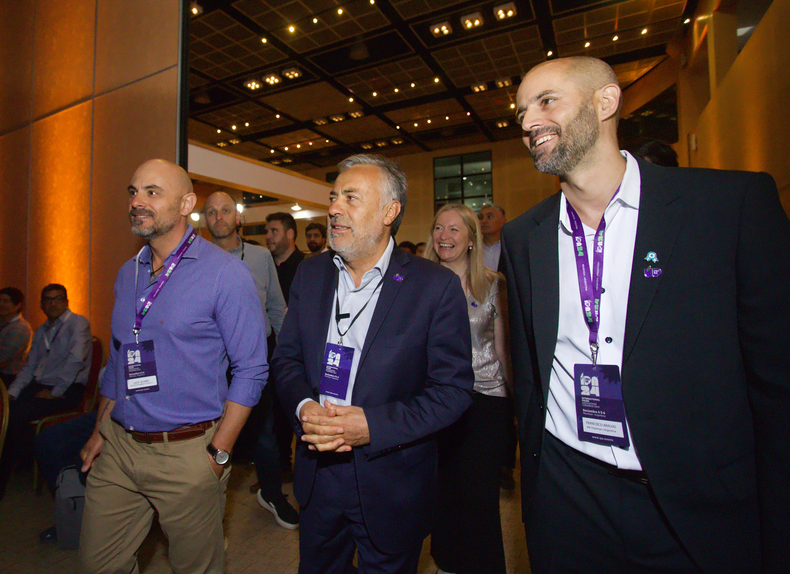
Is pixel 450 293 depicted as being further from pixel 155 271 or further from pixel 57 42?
pixel 57 42

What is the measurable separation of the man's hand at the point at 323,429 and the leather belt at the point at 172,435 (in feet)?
2.06

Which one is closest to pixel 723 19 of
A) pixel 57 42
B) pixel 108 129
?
pixel 108 129

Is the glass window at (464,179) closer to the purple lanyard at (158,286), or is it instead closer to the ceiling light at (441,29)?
the ceiling light at (441,29)

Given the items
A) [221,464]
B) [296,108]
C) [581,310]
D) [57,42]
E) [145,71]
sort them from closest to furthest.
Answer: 1. [581,310]
2. [221,464]
3. [145,71]
4. [57,42]
5. [296,108]

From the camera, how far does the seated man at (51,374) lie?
3281 mm

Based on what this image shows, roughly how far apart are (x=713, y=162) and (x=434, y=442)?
5.87 metres

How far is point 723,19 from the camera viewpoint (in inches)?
228

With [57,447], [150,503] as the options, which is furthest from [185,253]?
[57,447]

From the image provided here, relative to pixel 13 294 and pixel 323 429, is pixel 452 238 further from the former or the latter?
pixel 13 294

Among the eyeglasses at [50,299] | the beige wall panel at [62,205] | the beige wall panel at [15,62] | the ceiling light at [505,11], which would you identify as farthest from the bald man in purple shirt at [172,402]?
the ceiling light at [505,11]

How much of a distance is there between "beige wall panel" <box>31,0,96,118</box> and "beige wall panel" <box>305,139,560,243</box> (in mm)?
9914

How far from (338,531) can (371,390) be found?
0.50m

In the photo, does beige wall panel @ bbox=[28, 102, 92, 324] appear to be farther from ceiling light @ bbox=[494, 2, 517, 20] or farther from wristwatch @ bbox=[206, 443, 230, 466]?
ceiling light @ bbox=[494, 2, 517, 20]

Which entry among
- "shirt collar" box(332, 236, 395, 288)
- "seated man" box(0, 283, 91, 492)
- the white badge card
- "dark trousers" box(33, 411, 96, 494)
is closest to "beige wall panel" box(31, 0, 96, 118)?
"seated man" box(0, 283, 91, 492)
